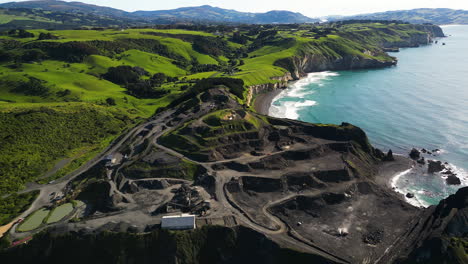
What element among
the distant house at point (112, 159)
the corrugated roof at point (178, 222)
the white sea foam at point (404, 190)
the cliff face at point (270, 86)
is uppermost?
the cliff face at point (270, 86)

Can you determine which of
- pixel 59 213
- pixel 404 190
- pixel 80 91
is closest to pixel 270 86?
pixel 80 91

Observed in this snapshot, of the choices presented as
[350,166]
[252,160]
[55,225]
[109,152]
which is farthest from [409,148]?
[55,225]

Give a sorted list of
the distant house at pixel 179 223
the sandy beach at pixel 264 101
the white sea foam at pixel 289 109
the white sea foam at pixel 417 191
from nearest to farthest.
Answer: the distant house at pixel 179 223, the white sea foam at pixel 417 191, the white sea foam at pixel 289 109, the sandy beach at pixel 264 101

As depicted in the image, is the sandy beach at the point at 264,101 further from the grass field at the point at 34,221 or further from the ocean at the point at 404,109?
the grass field at the point at 34,221

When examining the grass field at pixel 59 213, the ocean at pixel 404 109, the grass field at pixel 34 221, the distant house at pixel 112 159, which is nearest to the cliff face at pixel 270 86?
the ocean at pixel 404 109

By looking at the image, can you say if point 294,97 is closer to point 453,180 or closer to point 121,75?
point 453,180

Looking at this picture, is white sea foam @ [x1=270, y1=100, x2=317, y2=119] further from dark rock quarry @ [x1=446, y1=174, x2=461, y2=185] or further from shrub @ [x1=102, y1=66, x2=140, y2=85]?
shrub @ [x1=102, y1=66, x2=140, y2=85]

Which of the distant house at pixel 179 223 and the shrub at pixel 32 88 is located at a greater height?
the shrub at pixel 32 88
